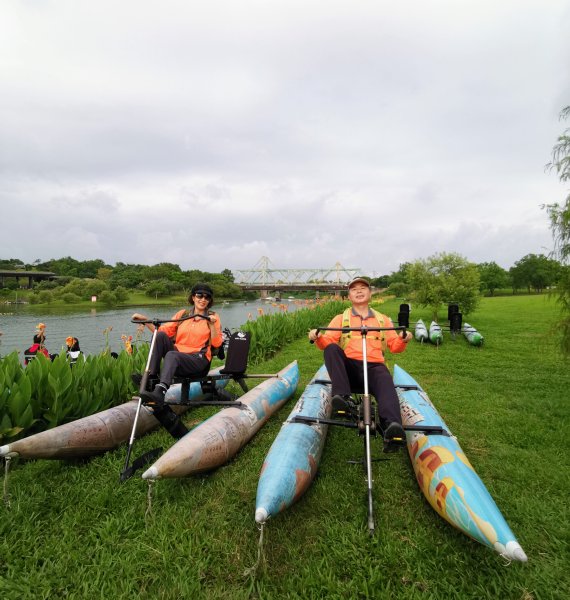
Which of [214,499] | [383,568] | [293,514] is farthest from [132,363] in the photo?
[383,568]

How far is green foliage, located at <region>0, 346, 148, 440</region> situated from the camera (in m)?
3.50

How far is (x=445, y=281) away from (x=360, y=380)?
36.6 ft

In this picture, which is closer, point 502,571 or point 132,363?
point 502,571

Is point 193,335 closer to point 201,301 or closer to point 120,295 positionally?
point 201,301

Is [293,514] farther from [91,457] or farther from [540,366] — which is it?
[540,366]

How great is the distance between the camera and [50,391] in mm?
3820

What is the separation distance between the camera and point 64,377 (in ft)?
12.7

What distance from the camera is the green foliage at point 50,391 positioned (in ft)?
11.5

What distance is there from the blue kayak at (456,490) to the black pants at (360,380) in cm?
38

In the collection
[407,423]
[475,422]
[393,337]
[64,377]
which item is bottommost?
[475,422]

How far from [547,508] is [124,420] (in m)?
3.83

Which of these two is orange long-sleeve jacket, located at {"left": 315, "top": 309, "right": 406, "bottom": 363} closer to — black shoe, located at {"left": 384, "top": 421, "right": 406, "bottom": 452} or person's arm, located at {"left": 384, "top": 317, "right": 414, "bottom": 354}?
person's arm, located at {"left": 384, "top": 317, "right": 414, "bottom": 354}

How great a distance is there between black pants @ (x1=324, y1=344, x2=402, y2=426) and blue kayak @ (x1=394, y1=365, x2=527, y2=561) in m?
0.38

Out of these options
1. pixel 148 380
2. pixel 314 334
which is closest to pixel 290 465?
pixel 314 334
